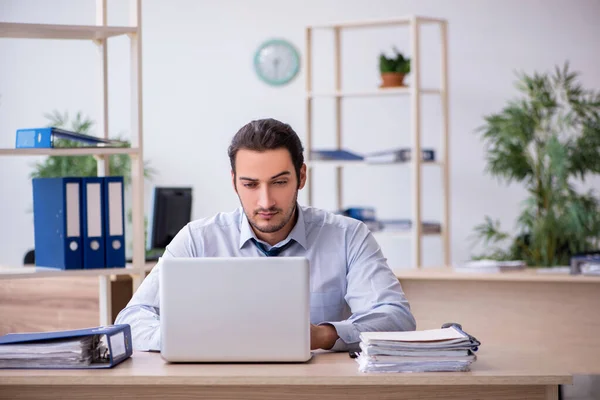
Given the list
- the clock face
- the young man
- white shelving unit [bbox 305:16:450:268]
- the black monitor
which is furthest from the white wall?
the young man

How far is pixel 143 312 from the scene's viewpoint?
2.23m

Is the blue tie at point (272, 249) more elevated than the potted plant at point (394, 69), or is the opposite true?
the potted plant at point (394, 69)

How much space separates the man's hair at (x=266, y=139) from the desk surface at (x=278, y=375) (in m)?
0.68

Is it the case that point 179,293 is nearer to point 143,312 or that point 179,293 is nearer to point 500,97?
point 143,312

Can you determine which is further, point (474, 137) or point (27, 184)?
point (27, 184)

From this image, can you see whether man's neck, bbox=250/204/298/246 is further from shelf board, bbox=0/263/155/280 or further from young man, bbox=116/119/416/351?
shelf board, bbox=0/263/155/280

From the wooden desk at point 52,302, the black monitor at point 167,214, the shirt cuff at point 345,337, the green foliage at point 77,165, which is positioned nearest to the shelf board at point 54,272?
the wooden desk at point 52,302

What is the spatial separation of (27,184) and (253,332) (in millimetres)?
5260

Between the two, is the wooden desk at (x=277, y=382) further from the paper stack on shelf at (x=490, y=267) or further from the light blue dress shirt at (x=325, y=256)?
the paper stack on shelf at (x=490, y=267)

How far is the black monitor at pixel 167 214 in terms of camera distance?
14.0ft

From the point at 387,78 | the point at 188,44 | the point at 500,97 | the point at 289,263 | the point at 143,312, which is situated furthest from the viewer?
the point at 188,44

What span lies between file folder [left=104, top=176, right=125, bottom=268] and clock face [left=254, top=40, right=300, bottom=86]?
3467 millimetres

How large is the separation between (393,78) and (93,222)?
2778 mm

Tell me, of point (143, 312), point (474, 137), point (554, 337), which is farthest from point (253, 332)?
point (474, 137)
